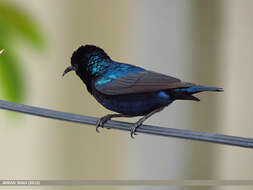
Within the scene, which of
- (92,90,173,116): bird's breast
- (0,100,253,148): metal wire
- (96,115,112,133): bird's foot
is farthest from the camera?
(92,90,173,116): bird's breast

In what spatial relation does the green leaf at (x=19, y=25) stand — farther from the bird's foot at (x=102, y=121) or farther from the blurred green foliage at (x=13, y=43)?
the bird's foot at (x=102, y=121)

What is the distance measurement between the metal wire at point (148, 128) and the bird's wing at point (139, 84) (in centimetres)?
10

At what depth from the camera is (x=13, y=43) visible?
2.19 ft

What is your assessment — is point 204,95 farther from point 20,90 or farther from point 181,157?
point 20,90

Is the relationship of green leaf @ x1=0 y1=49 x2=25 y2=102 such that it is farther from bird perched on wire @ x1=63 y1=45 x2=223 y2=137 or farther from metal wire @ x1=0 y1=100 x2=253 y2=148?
bird perched on wire @ x1=63 y1=45 x2=223 y2=137

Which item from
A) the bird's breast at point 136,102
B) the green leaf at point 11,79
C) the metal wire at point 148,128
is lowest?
the metal wire at point 148,128

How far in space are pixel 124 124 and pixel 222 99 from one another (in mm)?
981

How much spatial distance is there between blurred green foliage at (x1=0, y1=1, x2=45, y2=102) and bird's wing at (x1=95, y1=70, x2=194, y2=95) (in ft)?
0.75

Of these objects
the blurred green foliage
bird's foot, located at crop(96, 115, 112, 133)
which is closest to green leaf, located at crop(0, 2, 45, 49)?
the blurred green foliage

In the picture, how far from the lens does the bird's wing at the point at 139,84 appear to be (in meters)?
0.83

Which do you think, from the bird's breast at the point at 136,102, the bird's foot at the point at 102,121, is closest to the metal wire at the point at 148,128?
the bird's foot at the point at 102,121

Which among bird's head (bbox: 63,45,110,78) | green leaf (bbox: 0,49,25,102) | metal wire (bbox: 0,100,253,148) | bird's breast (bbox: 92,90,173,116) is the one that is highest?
bird's head (bbox: 63,45,110,78)

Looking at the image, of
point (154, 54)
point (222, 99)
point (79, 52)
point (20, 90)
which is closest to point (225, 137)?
point (20, 90)

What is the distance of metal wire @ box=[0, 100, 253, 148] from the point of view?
0.63 m
